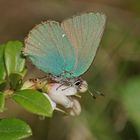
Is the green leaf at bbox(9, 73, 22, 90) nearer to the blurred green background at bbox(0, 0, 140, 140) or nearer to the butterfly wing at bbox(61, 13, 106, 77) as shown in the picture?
the butterfly wing at bbox(61, 13, 106, 77)

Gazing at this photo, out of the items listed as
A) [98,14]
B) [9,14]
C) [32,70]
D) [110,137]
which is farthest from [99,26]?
[9,14]

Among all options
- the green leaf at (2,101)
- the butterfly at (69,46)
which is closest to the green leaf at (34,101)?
the green leaf at (2,101)

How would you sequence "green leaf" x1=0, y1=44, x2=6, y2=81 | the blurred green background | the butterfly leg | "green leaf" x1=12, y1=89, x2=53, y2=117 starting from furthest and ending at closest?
the blurred green background < "green leaf" x1=0, y1=44, x2=6, y2=81 < the butterfly leg < "green leaf" x1=12, y1=89, x2=53, y2=117

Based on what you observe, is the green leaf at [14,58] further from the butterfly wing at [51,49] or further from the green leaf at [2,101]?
the green leaf at [2,101]

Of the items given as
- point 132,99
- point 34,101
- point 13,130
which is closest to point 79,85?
point 34,101

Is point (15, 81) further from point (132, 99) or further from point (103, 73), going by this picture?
point (103, 73)

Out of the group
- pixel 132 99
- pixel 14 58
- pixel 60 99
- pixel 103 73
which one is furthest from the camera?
pixel 103 73

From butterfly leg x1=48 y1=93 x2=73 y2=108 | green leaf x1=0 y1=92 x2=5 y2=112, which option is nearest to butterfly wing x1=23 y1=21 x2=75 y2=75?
butterfly leg x1=48 y1=93 x2=73 y2=108
